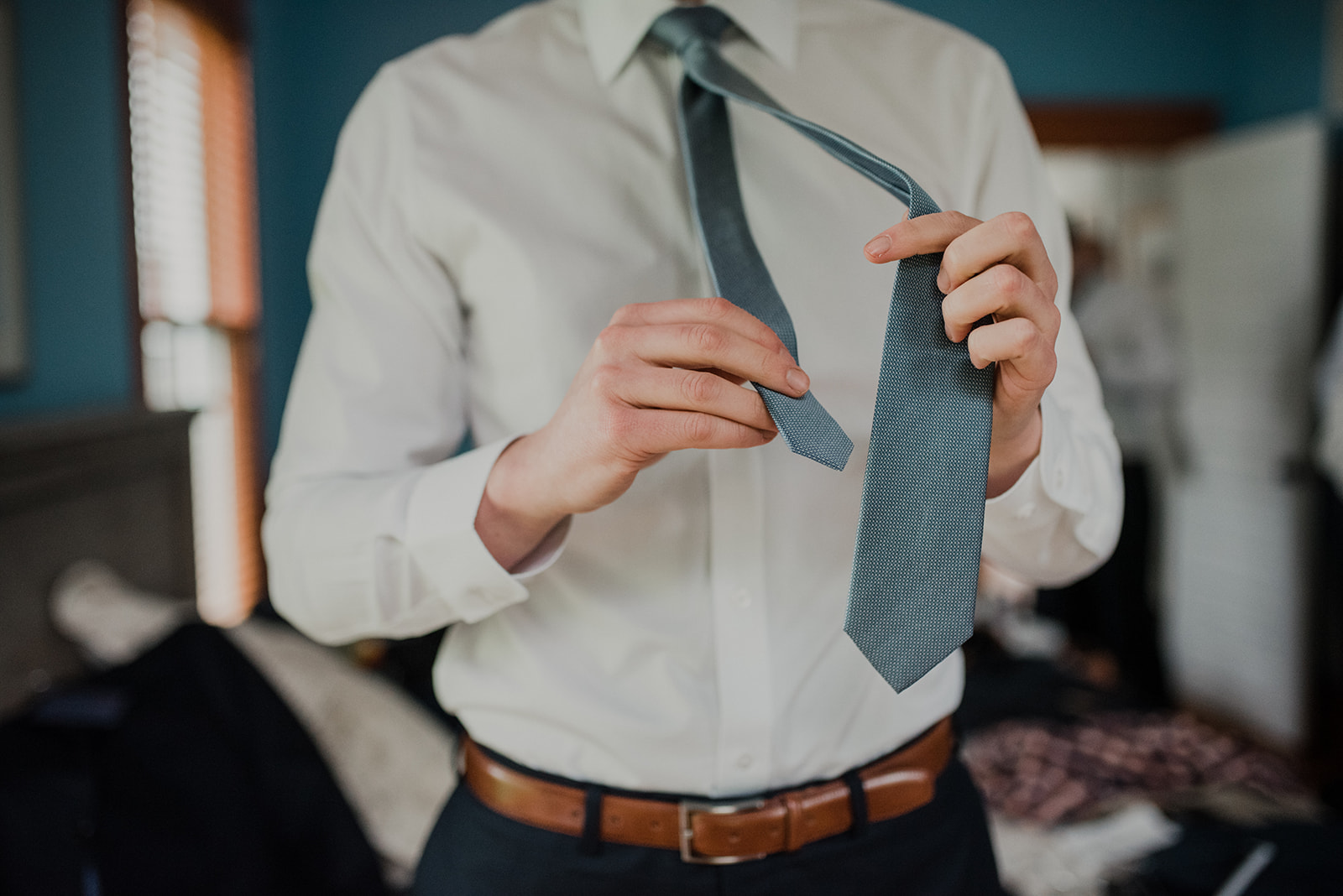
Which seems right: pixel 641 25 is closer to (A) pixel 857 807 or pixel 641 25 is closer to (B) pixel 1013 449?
(B) pixel 1013 449

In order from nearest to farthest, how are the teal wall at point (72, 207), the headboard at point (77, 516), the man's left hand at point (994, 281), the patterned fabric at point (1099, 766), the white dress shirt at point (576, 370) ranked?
the man's left hand at point (994, 281) → the white dress shirt at point (576, 370) → the headboard at point (77, 516) → the teal wall at point (72, 207) → the patterned fabric at point (1099, 766)

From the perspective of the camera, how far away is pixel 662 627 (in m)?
0.71

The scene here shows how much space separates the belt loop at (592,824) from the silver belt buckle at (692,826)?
0.06 metres

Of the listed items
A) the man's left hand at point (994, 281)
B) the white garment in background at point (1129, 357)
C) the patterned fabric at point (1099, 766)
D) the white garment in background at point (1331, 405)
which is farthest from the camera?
the white garment in background at point (1129, 357)

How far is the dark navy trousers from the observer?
683mm

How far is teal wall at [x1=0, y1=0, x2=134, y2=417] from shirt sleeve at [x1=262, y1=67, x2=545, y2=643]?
142 centimetres

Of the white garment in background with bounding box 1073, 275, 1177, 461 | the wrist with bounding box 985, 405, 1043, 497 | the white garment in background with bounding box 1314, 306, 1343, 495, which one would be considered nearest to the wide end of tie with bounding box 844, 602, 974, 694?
the wrist with bounding box 985, 405, 1043, 497

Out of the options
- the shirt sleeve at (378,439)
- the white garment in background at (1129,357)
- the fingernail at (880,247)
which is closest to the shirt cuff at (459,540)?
the shirt sleeve at (378,439)

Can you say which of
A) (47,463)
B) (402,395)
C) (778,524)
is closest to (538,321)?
(402,395)

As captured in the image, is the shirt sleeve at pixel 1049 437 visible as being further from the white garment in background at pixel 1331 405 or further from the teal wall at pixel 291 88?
the white garment in background at pixel 1331 405

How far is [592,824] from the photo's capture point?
2.24ft

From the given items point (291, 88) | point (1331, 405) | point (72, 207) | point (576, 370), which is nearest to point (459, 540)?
point (576, 370)

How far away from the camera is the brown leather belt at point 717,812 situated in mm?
677

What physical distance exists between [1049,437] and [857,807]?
0.31 meters
